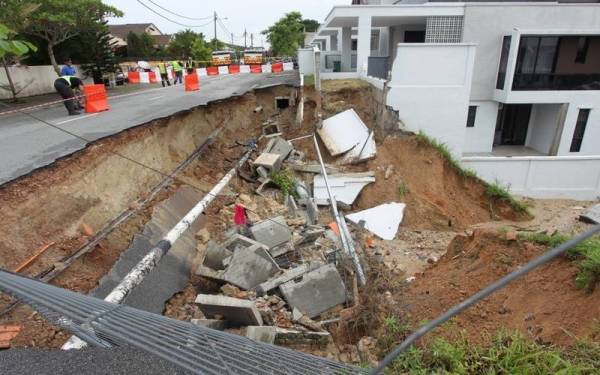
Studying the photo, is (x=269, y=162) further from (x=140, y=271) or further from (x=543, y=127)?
(x=543, y=127)

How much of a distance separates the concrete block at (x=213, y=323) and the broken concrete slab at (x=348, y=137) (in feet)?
27.1

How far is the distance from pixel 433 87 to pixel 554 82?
790 cm

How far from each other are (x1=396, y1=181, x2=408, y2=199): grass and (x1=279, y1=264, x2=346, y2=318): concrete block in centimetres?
594

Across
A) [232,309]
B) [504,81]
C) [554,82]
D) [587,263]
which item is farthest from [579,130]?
[232,309]

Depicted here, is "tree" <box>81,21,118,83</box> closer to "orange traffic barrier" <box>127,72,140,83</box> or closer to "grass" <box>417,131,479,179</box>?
Result: "orange traffic barrier" <box>127,72,140,83</box>

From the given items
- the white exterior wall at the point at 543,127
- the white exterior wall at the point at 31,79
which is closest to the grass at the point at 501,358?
the white exterior wall at the point at 543,127

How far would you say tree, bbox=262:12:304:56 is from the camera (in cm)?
4709

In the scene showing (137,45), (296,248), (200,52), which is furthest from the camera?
(137,45)

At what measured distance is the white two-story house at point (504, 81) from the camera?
1243cm

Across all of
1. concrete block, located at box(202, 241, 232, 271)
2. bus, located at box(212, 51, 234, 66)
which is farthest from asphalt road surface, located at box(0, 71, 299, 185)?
bus, located at box(212, 51, 234, 66)

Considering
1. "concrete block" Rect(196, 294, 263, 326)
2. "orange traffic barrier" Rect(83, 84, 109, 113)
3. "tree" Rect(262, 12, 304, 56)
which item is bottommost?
"concrete block" Rect(196, 294, 263, 326)

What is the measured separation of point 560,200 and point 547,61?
734 cm

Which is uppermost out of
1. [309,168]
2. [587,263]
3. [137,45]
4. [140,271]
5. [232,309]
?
[137,45]

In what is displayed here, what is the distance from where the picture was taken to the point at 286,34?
46938 mm
